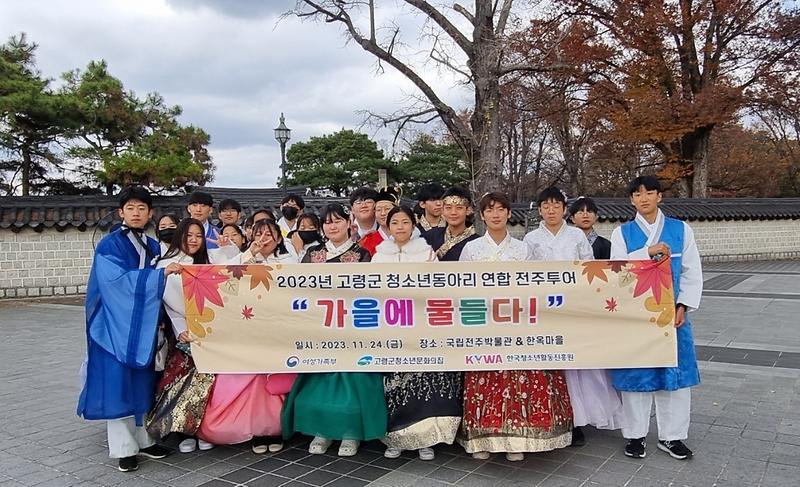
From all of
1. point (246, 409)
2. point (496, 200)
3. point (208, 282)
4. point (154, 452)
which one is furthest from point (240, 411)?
point (496, 200)

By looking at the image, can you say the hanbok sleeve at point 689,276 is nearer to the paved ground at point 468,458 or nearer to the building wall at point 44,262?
the paved ground at point 468,458

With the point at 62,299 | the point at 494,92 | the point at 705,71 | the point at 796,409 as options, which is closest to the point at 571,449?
the point at 796,409

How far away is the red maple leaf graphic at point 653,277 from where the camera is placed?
12.1ft

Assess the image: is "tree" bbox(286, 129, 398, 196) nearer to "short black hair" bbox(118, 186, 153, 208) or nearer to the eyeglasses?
the eyeglasses

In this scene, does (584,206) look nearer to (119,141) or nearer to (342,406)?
(342,406)

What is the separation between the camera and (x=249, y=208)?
15570 millimetres

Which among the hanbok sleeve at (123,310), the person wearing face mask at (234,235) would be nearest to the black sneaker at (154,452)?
the hanbok sleeve at (123,310)

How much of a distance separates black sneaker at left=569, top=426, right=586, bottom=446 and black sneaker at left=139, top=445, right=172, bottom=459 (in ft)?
9.50

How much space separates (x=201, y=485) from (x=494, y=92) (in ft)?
25.0

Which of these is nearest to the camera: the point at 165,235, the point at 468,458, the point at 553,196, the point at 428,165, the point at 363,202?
the point at 468,458

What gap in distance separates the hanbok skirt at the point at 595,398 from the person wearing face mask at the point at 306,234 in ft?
8.60

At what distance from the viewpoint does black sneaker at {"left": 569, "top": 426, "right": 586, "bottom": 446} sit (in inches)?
157

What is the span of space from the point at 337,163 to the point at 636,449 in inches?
1158

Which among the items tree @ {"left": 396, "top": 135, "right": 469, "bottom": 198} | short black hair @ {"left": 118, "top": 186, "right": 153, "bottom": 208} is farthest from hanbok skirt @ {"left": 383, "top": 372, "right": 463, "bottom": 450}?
tree @ {"left": 396, "top": 135, "right": 469, "bottom": 198}
